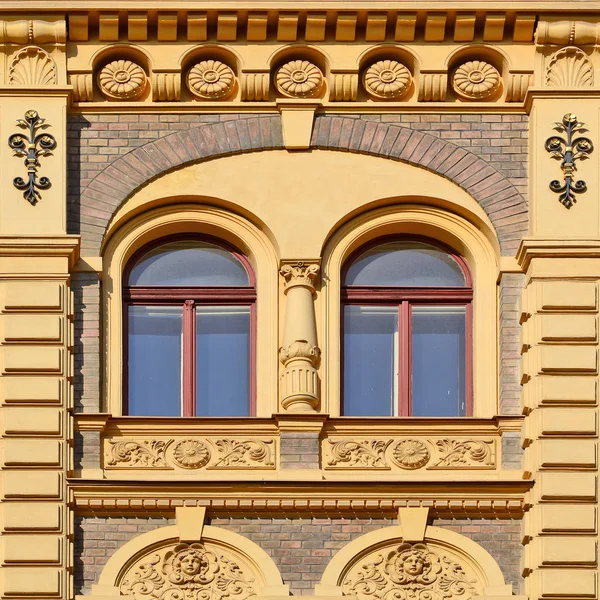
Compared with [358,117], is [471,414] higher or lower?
lower

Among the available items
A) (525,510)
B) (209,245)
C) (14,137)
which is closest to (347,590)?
(525,510)

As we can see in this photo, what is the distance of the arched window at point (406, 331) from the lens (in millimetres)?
27812

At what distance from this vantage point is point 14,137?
2786cm

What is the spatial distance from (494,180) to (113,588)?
591 cm

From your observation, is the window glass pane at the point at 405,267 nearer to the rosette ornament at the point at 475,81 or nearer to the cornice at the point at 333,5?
the rosette ornament at the point at 475,81

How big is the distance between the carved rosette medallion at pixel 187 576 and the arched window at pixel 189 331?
1.74 metres

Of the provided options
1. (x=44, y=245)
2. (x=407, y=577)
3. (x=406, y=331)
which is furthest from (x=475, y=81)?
(x=407, y=577)

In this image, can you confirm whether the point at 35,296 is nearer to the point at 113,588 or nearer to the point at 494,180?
the point at 113,588

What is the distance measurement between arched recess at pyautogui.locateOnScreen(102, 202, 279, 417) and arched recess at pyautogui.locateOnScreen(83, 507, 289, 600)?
144 centimetres

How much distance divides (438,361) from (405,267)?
43.7 inches

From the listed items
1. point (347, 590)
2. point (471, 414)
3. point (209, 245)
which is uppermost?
point (209, 245)

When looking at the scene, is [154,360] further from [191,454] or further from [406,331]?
[406,331]

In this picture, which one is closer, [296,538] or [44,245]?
[296,538]

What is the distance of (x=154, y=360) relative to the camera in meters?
27.9
